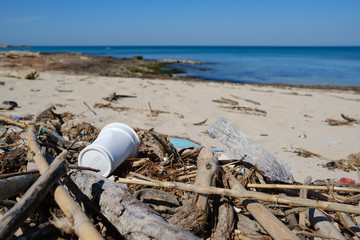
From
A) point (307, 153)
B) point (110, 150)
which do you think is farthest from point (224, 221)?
point (307, 153)

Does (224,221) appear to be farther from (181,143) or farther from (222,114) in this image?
(222,114)

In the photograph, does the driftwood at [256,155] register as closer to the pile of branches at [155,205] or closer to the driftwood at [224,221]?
the pile of branches at [155,205]

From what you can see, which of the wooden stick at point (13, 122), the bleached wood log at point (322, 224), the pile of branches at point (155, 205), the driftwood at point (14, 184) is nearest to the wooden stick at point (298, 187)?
the pile of branches at point (155, 205)

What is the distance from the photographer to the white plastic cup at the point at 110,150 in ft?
7.64

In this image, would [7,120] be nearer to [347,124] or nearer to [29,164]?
[29,164]

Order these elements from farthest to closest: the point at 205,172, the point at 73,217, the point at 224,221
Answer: the point at 205,172 < the point at 224,221 < the point at 73,217

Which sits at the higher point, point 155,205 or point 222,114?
point 155,205

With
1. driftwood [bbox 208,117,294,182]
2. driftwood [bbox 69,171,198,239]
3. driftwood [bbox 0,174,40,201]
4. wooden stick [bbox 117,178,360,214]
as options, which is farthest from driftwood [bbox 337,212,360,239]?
driftwood [bbox 0,174,40,201]

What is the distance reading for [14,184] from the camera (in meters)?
1.82

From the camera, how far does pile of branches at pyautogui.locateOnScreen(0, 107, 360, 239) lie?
1522mm

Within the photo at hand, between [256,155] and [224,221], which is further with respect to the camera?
[256,155]

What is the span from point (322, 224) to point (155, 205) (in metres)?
1.33

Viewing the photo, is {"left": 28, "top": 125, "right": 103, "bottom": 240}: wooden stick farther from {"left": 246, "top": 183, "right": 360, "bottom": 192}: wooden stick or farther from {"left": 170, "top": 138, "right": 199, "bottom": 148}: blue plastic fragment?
{"left": 170, "top": 138, "right": 199, "bottom": 148}: blue plastic fragment

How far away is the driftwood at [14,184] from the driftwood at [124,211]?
298mm
